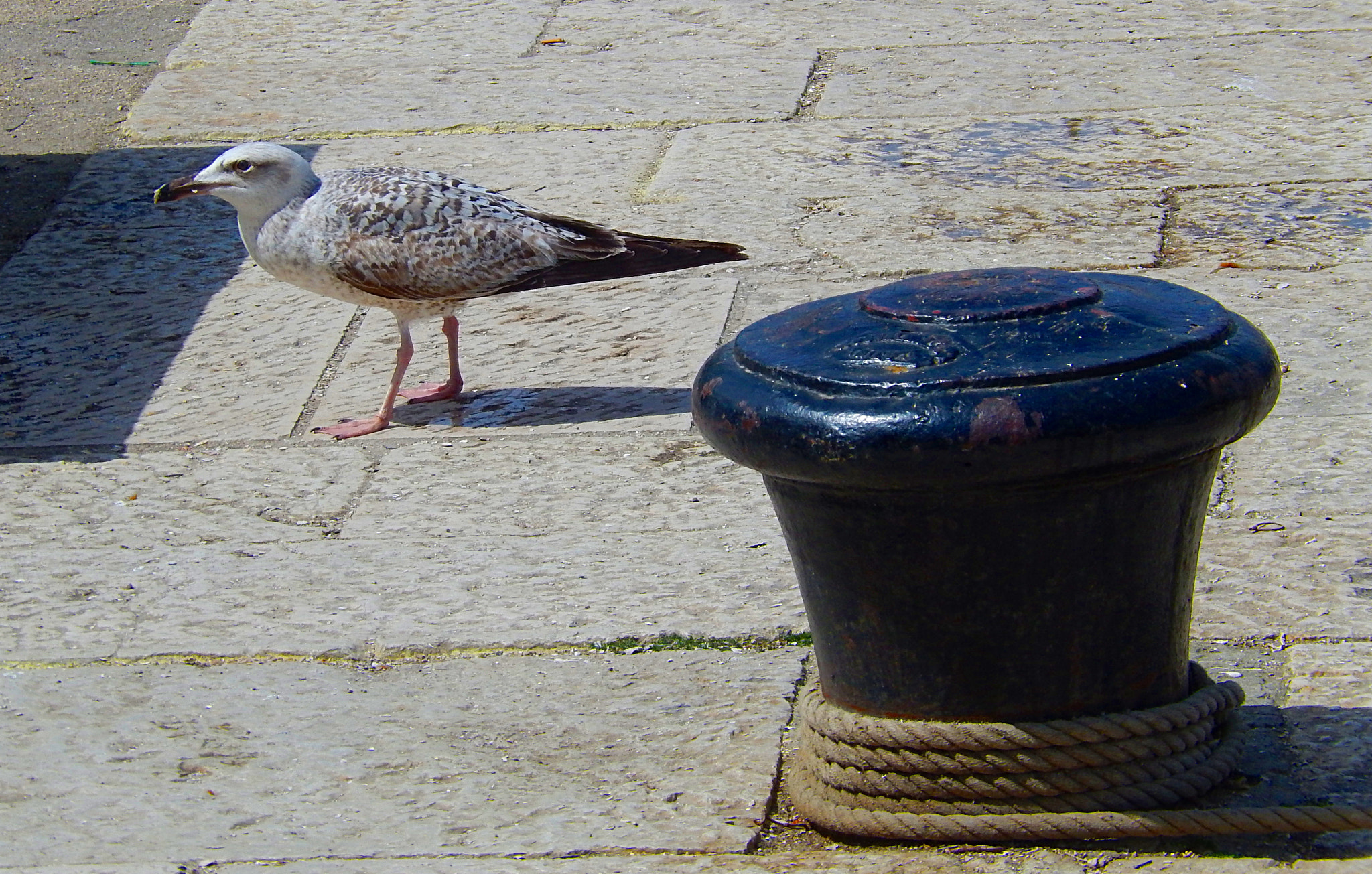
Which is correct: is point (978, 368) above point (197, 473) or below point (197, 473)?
above

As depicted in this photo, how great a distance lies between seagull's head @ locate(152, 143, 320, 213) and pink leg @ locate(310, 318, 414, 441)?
631 mm

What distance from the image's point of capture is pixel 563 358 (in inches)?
226

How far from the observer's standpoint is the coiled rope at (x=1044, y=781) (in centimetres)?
273

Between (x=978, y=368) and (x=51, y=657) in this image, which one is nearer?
(x=978, y=368)

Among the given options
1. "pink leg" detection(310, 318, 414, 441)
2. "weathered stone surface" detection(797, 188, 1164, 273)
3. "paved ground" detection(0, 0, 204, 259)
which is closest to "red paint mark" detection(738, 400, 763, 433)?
"pink leg" detection(310, 318, 414, 441)

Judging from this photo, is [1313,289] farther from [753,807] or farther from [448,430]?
[753,807]

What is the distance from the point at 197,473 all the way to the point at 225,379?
84cm

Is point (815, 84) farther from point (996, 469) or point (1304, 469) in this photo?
point (996, 469)

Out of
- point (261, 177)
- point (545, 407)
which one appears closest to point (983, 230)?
point (545, 407)

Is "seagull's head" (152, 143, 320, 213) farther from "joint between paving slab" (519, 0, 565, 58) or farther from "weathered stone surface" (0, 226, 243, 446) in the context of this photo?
"joint between paving slab" (519, 0, 565, 58)

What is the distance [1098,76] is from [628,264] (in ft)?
12.9

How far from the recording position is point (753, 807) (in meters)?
3.03

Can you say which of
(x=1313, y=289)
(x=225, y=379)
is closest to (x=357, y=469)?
(x=225, y=379)

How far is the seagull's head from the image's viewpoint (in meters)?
5.52
